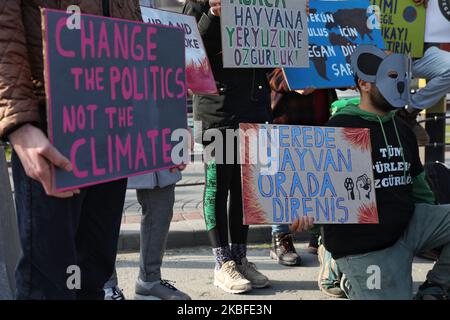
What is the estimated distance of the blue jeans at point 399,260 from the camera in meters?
3.24

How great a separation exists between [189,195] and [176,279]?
8.62ft

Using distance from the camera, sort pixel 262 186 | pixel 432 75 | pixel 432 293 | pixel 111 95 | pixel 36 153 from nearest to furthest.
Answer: pixel 36 153 → pixel 111 95 → pixel 262 186 → pixel 432 293 → pixel 432 75

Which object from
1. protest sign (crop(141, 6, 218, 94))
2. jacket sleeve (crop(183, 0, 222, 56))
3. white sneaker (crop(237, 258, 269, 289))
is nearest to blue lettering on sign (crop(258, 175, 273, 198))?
protest sign (crop(141, 6, 218, 94))

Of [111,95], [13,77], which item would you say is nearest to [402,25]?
[111,95]

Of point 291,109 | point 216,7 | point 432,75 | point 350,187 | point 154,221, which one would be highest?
point 216,7

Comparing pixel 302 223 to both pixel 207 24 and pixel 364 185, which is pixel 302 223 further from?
pixel 207 24

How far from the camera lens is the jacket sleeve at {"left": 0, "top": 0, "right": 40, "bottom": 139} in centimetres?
193

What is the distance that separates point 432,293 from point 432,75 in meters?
2.11

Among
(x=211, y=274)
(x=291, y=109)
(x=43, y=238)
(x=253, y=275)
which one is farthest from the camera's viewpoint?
(x=291, y=109)

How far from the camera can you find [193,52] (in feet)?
12.5

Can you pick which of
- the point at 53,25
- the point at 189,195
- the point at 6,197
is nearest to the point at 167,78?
the point at 53,25

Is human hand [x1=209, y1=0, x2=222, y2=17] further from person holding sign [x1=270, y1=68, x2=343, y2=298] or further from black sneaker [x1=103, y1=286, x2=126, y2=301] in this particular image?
black sneaker [x1=103, y1=286, x2=126, y2=301]

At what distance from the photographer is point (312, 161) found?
3174 mm
